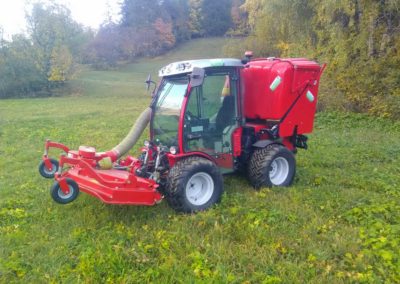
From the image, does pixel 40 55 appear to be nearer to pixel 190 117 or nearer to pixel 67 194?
pixel 190 117

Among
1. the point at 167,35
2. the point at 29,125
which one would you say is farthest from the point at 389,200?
the point at 167,35

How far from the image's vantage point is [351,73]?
13453 mm

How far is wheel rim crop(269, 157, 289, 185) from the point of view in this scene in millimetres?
6152

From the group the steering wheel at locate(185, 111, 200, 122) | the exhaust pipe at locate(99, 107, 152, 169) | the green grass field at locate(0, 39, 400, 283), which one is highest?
the steering wheel at locate(185, 111, 200, 122)

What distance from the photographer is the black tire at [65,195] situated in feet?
15.1

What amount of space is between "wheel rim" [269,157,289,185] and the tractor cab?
0.80 m

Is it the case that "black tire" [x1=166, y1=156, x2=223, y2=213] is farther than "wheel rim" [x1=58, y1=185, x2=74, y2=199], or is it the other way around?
"black tire" [x1=166, y1=156, x2=223, y2=213]

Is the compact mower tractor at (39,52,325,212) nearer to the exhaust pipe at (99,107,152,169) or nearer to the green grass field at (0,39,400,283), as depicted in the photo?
the exhaust pipe at (99,107,152,169)

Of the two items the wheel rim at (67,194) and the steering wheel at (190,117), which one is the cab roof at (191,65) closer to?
the steering wheel at (190,117)

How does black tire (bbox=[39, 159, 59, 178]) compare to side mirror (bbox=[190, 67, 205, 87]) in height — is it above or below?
below

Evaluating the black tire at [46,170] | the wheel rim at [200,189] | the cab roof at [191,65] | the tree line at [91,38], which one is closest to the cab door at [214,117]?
the cab roof at [191,65]

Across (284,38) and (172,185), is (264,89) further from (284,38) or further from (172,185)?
(284,38)

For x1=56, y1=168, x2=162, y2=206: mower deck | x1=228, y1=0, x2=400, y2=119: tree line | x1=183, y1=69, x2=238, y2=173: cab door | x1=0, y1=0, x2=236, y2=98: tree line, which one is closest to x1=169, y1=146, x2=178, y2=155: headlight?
x1=183, y1=69, x2=238, y2=173: cab door

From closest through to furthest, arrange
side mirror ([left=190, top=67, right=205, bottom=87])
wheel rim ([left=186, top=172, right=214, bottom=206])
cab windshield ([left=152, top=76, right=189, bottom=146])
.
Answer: side mirror ([left=190, top=67, right=205, bottom=87]) < wheel rim ([left=186, top=172, right=214, bottom=206]) < cab windshield ([left=152, top=76, right=189, bottom=146])
